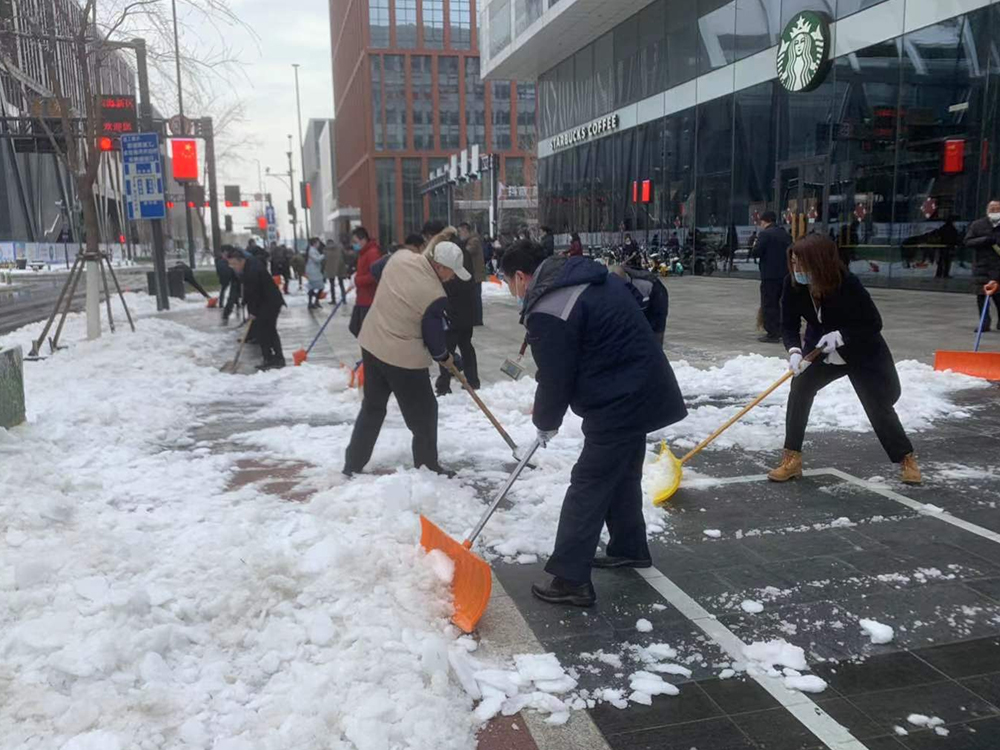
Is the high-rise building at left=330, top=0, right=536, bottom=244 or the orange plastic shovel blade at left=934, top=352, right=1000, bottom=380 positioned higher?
the high-rise building at left=330, top=0, right=536, bottom=244

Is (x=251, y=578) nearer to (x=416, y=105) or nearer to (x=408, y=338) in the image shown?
(x=408, y=338)

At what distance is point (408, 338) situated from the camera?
5434 millimetres

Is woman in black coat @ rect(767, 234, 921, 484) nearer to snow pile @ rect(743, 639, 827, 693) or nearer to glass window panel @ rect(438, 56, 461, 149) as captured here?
snow pile @ rect(743, 639, 827, 693)

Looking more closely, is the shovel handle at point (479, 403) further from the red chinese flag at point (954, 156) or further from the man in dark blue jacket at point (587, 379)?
the red chinese flag at point (954, 156)

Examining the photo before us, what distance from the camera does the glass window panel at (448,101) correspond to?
7645cm

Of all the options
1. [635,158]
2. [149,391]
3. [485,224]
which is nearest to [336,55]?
[485,224]

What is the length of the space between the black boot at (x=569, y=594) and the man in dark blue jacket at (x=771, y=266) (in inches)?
320

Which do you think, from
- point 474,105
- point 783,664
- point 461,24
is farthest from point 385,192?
point 783,664

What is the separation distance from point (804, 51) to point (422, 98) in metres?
61.6

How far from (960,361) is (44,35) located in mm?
13059

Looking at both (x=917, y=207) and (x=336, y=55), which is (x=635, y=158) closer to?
(x=917, y=207)

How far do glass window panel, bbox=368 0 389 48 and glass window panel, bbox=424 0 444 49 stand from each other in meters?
3.61

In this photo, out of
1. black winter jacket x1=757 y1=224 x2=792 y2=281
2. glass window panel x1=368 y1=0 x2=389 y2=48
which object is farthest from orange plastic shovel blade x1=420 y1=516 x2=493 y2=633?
glass window panel x1=368 y1=0 x2=389 y2=48

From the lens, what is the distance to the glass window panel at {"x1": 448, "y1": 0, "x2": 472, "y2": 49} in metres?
75.5
